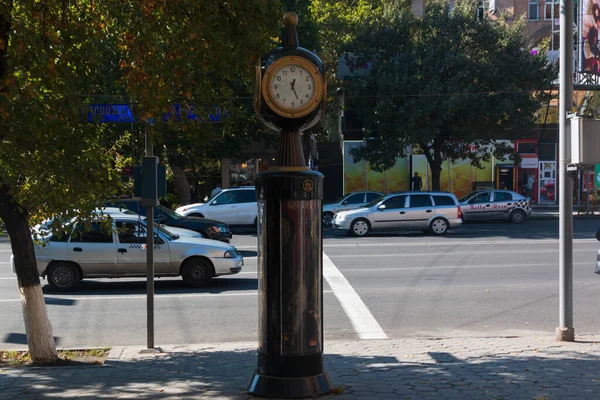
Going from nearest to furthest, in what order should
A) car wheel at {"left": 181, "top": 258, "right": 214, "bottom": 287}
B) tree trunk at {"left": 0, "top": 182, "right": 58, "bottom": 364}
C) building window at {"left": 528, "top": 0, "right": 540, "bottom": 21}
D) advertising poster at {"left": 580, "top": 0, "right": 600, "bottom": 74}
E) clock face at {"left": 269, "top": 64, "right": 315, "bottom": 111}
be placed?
clock face at {"left": 269, "top": 64, "right": 315, "bottom": 111} < tree trunk at {"left": 0, "top": 182, "right": 58, "bottom": 364} < car wheel at {"left": 181, "top": 258, "right": 214, "bottom": 287} < advertising poster at {"left": 580, "top": 0, "right": 600, "bottom": 74} < building window at {"left": 528, "top": 0, "right": 540, "bottom": 21}

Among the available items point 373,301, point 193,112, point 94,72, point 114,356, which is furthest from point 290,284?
point 373,301

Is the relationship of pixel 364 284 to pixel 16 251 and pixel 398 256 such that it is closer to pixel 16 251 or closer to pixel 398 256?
pixel 398 256

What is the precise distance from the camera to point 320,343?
648 cm

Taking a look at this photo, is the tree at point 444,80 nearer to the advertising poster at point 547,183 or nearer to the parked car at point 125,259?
the advertising poster at point 547,183

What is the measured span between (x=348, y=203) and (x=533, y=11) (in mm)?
35317

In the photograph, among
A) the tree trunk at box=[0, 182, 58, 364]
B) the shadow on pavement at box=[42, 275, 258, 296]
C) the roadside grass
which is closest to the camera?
the tree trunk at box=[0, 182, 58, 364]

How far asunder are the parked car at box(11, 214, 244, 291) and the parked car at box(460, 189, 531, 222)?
1771 cm

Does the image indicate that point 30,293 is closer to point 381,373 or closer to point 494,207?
point 381,373

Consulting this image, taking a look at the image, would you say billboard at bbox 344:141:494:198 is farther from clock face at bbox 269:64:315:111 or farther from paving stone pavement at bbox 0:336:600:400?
clock face at bbox 269:64:315:111

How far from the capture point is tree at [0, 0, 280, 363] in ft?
23.6

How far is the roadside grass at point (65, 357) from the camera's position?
30.3 feet

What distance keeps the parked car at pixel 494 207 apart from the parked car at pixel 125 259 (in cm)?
1771

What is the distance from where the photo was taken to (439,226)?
84.1 feet

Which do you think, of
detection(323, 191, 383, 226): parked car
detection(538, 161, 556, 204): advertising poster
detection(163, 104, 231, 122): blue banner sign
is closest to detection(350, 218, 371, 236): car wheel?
detection(323, 191, 383, 226): parked car
